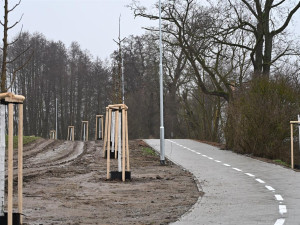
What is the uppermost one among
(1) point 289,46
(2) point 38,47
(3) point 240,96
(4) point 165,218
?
(2) point 38,47

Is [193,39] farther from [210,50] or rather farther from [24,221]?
[24,221]

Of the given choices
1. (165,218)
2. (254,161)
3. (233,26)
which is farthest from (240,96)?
(165,218)

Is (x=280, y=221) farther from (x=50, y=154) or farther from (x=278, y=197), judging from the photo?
(x=50, y=154)

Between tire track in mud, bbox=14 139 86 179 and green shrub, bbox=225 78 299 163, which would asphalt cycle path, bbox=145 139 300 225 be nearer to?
green shrub, bbox=225 78 299 163

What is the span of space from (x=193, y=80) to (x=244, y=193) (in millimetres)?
37763

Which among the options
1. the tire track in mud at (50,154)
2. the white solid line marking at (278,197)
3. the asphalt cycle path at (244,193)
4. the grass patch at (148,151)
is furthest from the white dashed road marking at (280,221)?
the grass patch at (148,151)

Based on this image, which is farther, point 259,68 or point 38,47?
point 38,47

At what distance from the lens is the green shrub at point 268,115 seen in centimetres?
2484

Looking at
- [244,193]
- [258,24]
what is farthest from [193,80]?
[244,193]

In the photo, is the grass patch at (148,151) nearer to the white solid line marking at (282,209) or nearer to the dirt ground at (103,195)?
the dirt ground at (103,195)

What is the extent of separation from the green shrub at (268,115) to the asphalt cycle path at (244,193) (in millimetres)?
2255

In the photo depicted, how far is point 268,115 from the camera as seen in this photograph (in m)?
25.0

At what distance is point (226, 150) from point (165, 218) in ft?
73.1

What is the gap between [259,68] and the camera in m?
34.0
